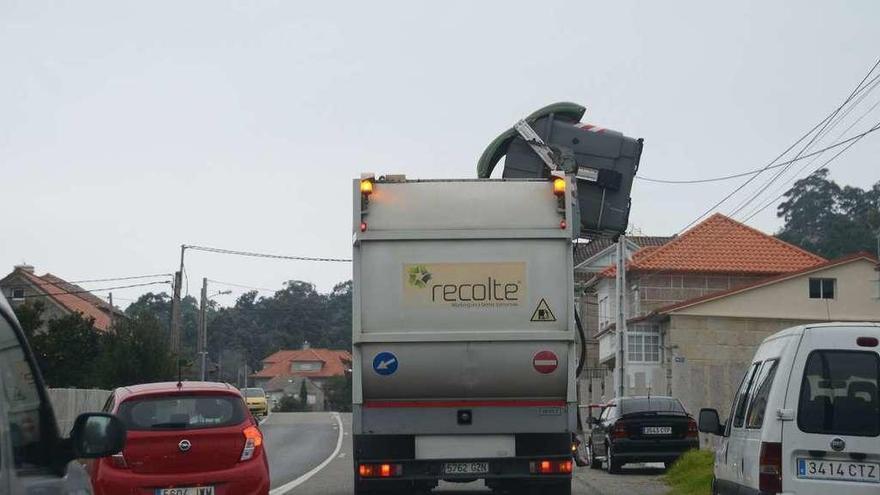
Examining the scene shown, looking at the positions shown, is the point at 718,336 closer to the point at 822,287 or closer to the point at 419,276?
A: the point at 822,287

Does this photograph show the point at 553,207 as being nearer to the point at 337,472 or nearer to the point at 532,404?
the point at 532,404

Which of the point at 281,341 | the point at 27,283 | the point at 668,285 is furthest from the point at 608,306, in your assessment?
the point at 281,341

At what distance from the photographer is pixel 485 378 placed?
1274cm

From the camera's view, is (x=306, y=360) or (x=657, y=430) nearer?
(x=657, y=430)

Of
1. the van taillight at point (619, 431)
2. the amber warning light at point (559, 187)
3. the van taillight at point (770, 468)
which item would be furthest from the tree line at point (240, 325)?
the van taillight at point (770, 468)

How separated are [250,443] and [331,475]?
11244mm

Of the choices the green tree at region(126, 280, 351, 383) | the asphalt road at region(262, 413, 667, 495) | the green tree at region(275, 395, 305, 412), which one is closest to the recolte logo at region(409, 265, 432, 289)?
the asphalt road at region(262, 413, 667, 495)

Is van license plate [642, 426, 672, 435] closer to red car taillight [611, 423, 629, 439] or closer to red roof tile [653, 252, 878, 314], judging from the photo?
red car taillight [611, 423, 629, 439]

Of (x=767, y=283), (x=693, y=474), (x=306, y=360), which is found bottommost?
(x=693, y=474)

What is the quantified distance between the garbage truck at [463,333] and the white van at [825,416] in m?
4.03

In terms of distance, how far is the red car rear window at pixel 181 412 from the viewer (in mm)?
12258

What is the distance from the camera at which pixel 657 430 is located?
77.7 ft

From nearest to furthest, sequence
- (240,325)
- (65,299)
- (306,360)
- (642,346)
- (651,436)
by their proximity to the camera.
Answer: (651,436)
(642,346)
(65,299)
(240,325)
(306,360)

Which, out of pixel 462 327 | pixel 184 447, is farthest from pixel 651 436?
pixel 184 447
